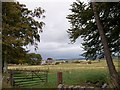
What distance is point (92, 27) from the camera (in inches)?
966

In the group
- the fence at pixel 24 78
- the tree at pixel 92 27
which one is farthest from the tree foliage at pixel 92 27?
the fence at pixel 24 78

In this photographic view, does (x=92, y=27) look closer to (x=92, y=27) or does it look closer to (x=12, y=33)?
(x=92, y=27)

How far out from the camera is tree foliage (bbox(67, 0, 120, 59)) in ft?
76.2

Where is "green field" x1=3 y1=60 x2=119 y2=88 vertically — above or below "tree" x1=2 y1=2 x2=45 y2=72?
below

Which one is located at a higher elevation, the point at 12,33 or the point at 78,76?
the point at 12,33

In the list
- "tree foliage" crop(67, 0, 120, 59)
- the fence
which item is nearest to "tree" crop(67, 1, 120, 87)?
"tree foliage" crop(67, 0, 120, 59)

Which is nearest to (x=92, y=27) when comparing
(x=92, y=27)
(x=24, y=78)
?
(x=92, y=27)

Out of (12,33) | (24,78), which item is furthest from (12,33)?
(24,78)

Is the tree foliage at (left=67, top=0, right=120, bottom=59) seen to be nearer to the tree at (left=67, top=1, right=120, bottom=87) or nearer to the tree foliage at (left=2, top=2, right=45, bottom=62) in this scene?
the tree at (left=67, top=1, right=120, bottom=87)

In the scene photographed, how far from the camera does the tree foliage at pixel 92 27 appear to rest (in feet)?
76.2

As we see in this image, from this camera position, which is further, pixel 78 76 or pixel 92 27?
pixel 78 76

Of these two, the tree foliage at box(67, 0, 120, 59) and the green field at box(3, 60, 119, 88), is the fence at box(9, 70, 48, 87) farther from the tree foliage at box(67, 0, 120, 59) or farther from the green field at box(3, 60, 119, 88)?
the tree foliage at box(67, 0, 120, 59)

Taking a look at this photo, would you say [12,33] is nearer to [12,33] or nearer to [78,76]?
[12,33]

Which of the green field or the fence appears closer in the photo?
the fence
